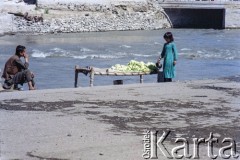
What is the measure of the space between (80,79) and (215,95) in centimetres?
915

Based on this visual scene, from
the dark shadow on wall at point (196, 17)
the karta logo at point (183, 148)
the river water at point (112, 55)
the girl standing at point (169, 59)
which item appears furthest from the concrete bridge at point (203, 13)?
the karta logo at point (183, 148)

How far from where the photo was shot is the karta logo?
716 cm

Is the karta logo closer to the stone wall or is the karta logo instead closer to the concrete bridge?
the stone wall

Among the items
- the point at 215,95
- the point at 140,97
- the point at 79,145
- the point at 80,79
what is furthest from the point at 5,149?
the point at 80,79

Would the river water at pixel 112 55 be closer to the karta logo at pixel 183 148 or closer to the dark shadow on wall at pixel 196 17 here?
the karta logo at pixel 183 148

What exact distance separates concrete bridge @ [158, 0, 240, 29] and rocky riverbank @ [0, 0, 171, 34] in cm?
109

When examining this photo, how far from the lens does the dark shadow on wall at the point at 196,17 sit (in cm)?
6041

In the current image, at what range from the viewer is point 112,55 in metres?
32.5

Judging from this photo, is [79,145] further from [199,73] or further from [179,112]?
[199,73]

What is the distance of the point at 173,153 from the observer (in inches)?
285

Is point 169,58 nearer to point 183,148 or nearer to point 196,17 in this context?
point 183,148

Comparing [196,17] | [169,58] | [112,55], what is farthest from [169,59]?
[196,17]

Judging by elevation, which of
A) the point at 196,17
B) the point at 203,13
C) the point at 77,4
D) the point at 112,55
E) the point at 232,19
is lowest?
the point at 112,55

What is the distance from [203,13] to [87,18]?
11750 millimetres
